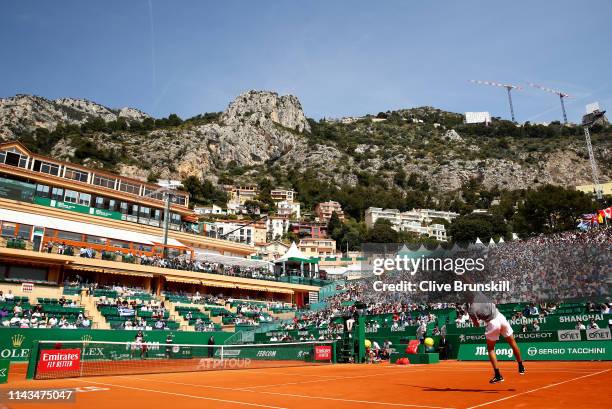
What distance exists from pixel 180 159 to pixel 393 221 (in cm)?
7740

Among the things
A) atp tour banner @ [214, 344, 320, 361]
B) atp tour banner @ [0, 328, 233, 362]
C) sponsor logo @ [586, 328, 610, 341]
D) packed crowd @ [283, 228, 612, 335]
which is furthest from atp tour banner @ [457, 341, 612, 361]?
atp tour banner @ [0, 328, 233, 362]

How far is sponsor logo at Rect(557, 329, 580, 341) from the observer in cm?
2028

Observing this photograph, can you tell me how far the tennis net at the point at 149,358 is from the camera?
16.3 m

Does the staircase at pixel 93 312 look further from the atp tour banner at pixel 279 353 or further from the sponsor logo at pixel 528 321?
the sponsor logo at pixel 528 321

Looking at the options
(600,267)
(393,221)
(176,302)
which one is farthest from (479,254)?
(393,221)

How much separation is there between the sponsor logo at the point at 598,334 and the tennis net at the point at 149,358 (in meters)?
11.3

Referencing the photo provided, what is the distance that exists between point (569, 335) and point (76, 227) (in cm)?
4105

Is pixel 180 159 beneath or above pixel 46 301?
above

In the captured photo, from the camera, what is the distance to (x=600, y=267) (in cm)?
3062

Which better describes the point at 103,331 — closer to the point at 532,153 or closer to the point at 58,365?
the point at 58,365

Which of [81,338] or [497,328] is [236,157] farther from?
[497,328]

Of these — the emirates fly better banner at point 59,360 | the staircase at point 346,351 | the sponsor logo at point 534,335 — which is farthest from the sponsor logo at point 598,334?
the emirates fly better banner at point 59,360

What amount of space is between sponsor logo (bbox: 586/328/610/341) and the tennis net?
36.9 feet

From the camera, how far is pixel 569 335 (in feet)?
67.5
